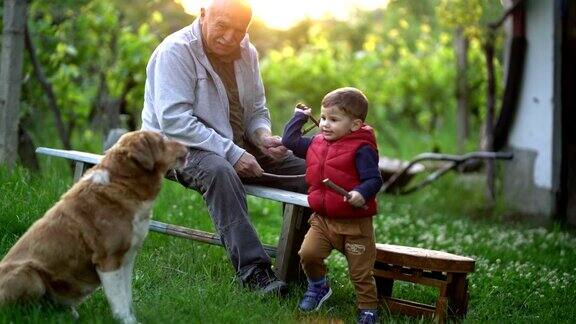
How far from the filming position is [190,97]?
6492mm

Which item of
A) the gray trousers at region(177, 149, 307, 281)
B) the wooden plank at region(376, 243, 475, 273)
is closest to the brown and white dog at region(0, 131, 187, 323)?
the gray trousers at region(177, 149, 307, 281)

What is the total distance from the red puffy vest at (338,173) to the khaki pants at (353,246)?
76 mm

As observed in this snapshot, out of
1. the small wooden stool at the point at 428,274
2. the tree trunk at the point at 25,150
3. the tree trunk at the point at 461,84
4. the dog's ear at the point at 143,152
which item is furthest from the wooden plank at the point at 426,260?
the tree trunk at the point at 461,84

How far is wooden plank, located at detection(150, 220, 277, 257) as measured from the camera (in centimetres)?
664

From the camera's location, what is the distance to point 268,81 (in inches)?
699

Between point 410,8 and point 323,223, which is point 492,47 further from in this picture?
point 323,223

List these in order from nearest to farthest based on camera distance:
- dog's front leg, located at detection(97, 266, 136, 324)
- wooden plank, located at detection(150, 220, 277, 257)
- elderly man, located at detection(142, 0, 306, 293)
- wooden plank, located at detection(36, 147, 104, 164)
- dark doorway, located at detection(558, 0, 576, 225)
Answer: dog's front leg, located at detection(97, 266, 136, 324), elderly man, located at detection(142, 0, 306, 293), wooden plank, located at detection(150, 220, 277, 257), wooden plank, located at detection(36, 147, 104, 164), dark doorway, located at detection(558, 0, 576, 225)

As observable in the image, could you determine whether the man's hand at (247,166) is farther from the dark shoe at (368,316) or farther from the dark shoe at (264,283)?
the dark shoe at (368,316)

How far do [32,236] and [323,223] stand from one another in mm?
1797

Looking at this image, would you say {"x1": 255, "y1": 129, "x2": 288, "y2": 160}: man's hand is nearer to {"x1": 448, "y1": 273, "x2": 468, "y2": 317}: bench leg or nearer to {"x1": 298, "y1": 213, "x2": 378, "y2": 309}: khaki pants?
{"x1": 298, "y1": 213, "x2": 378, "y2": 309}: khaki pants

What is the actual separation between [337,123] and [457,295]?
1369 millimetres

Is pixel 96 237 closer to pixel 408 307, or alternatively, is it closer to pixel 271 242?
pixel 408 307

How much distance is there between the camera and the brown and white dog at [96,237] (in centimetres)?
502

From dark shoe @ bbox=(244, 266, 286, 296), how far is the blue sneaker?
0.18 m
